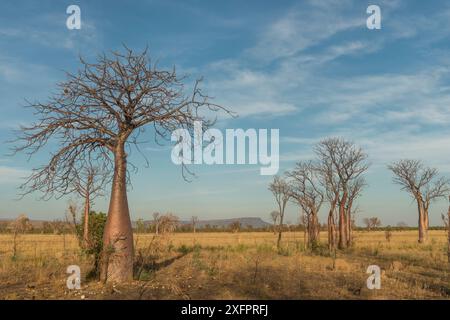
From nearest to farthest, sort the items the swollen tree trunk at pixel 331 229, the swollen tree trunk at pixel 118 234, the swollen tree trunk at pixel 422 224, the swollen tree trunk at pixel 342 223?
the swollen tree trunk at pixel 118 234, the swollen tree trunk at pixel 331 229, the swollen tree trunk at pixel 342 223, the swollen tree trunk at pixel 422 224

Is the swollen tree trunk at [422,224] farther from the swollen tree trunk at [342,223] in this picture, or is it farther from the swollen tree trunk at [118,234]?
the swollen tree trunk at [118,234]

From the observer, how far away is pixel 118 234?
378 inches

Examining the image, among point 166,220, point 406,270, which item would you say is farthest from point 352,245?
point 166,220

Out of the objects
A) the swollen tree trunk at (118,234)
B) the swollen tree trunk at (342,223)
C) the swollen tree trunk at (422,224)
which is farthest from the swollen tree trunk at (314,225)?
the swollen tree trunk at (118,234)

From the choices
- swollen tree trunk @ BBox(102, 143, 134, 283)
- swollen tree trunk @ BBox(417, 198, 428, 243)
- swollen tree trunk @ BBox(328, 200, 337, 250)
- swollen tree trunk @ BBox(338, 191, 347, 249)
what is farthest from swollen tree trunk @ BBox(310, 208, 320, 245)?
swollen tree trunk @ BBox(102, 143, 134, 283)

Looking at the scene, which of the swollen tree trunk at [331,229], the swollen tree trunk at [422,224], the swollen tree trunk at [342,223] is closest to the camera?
the swollen tree trunk at [331,229]

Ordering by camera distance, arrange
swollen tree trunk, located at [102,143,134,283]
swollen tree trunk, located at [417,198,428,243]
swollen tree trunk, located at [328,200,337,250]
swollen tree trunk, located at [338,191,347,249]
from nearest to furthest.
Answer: swollen tree trunk, located at [102,143,134,283]
swollen tree trunk, located at [328,200,337,250]
swollen tree trunk, located at [338,191,347,249]
swollen tree trunk, located at [417,198,428,243]

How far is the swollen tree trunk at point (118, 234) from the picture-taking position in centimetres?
945

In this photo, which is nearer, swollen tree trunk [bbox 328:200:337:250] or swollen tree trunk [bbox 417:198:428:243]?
swollen tree trunk [bbox 328:200:337:250]

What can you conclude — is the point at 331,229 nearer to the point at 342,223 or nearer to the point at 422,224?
the point at 342,223

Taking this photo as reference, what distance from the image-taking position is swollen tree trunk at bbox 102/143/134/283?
31.0ft

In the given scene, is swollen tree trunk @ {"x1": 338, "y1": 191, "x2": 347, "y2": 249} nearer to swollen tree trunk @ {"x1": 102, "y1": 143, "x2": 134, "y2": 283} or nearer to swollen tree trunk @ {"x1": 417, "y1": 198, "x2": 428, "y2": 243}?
swollen tree trunk @ {"x1": 417, "y1": 198, "x2": 428, "y2": 243}
